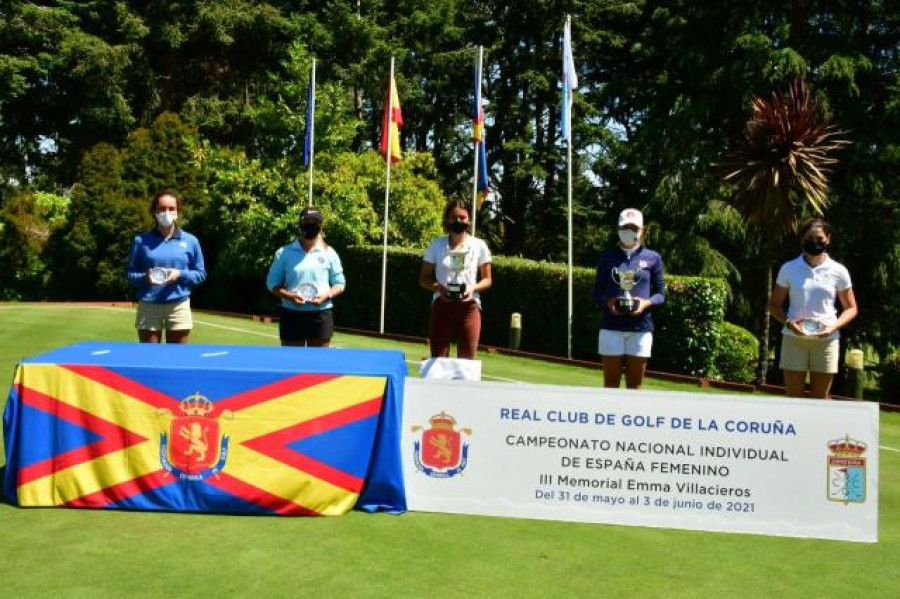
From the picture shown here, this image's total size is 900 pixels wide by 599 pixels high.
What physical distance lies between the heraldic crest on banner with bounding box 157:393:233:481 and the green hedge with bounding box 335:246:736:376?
12775mm

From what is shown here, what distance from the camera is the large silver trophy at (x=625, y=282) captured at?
21.1 ft

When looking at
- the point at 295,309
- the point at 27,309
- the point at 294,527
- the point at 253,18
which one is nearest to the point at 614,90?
the point at 253,18

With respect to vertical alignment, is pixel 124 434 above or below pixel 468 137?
below

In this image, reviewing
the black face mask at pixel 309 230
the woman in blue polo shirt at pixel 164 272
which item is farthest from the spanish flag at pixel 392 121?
the black face mask at pixel 309 230

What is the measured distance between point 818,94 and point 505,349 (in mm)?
11828

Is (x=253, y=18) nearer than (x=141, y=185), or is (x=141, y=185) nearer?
(x=141, y=185)

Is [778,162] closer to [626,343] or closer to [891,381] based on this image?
[891,381]

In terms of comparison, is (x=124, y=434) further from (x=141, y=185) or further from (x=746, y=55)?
(x=141, y=185)

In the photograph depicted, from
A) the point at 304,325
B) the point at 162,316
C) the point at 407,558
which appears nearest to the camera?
the point at 407,558

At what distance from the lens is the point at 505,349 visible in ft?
61.6

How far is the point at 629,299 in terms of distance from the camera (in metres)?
6.42

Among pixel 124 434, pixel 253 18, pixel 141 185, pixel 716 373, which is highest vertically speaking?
pixel 253 18

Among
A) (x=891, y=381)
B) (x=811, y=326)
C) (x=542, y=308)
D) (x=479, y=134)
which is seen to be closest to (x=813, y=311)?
(x=811, y=326)

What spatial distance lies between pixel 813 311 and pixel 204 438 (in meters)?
4.31
